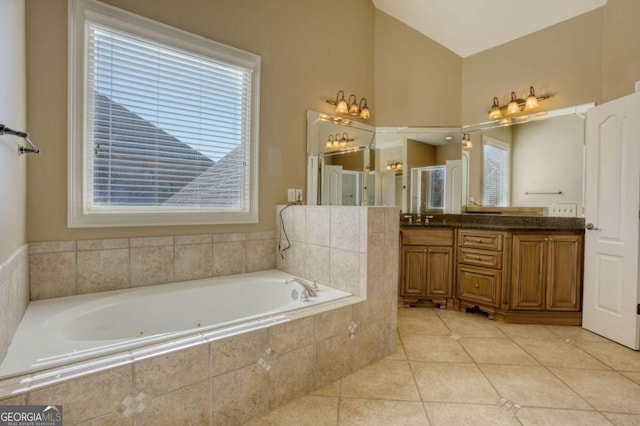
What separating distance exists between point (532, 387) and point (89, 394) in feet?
7.28

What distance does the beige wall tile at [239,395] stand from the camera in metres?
1.37

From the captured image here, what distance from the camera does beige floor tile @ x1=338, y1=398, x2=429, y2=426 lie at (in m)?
1.50

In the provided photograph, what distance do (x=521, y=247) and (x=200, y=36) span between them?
3.28 metres

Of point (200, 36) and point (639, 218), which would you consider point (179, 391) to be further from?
point (639, 218)

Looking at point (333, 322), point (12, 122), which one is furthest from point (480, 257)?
point (12, 122)

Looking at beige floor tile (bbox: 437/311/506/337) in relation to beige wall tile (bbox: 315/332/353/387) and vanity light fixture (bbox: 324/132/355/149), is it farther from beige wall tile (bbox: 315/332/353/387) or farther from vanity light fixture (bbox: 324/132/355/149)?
vanity light fixture (bbox: 324/132/355/149)

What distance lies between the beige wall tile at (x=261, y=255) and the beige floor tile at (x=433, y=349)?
4.23 ft

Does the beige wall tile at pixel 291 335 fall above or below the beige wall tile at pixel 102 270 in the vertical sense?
below

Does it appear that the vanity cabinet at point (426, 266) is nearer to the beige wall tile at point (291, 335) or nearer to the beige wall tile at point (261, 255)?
the beige wall tile at point (261, 255)

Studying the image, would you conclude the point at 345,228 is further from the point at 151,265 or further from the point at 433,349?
the point at 151,265

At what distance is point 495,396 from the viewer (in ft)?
5.61

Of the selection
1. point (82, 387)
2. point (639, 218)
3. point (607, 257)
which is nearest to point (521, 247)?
point (607, 257)

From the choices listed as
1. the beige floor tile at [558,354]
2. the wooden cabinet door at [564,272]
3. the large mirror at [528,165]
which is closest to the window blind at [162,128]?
the beige floor tile at [558,354]

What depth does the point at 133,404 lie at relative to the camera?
3.82ft
